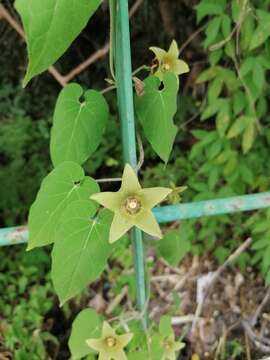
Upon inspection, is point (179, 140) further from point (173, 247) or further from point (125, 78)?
point (125, 78)

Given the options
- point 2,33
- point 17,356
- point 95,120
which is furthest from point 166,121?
point 2,33

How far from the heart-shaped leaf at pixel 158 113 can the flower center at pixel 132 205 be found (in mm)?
78

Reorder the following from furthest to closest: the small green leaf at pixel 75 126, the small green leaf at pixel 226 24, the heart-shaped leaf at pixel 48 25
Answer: the small green leaf at pixel 226 24
the small green leaf at pixel 75 126
the heart-shaped leaf at pixel 48 25

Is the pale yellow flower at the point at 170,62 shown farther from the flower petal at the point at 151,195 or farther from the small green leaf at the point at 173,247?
the small green leaf at the point at 173,247

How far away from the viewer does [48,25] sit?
508 millimetres

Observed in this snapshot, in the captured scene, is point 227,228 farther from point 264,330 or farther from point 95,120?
point 95,120

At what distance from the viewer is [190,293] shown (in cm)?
186

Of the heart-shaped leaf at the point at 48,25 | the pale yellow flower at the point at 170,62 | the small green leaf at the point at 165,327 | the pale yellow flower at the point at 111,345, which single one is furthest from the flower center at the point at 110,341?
the heart-shaped leaf at the point at 48,25

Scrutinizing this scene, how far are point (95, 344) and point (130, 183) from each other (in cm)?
36

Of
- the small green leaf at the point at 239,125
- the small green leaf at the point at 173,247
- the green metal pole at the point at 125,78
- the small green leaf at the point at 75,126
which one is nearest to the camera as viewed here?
the green metal pole at the point at 125,78

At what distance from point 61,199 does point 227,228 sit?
4.15 feet

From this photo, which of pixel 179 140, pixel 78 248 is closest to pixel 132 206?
pixel 78 248

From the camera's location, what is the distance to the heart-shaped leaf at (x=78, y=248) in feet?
2.42

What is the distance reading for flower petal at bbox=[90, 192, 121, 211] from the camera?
69 centimetres
